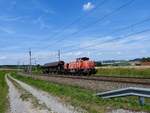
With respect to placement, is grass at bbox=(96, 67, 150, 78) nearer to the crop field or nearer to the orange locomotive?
the crop field

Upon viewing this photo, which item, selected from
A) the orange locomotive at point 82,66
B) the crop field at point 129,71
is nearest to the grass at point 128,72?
the crop field at point 129,71

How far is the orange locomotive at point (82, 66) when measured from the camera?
195 ft

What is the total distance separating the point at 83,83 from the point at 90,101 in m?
17.0

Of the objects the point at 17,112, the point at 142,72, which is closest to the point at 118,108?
the point at 17,112

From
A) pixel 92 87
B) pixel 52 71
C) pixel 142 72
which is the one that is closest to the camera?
pixel 92 87

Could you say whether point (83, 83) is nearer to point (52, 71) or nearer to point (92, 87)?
point (92, 87)

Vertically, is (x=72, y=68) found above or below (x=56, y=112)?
above

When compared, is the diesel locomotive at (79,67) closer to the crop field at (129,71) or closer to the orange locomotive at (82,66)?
the orange locomotive at (82,66)

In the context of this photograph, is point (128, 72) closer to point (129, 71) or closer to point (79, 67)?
point (129, 71)

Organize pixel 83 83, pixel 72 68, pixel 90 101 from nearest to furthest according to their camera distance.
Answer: pixel 90 101
pixel 83 83
pixel 72 68

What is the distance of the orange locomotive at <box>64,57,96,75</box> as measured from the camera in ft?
195

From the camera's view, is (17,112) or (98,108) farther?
(17,112)

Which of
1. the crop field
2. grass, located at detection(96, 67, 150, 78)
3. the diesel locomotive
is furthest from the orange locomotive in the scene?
grass, located at detection(96, 67, 150, 78)

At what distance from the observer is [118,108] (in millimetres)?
14508
